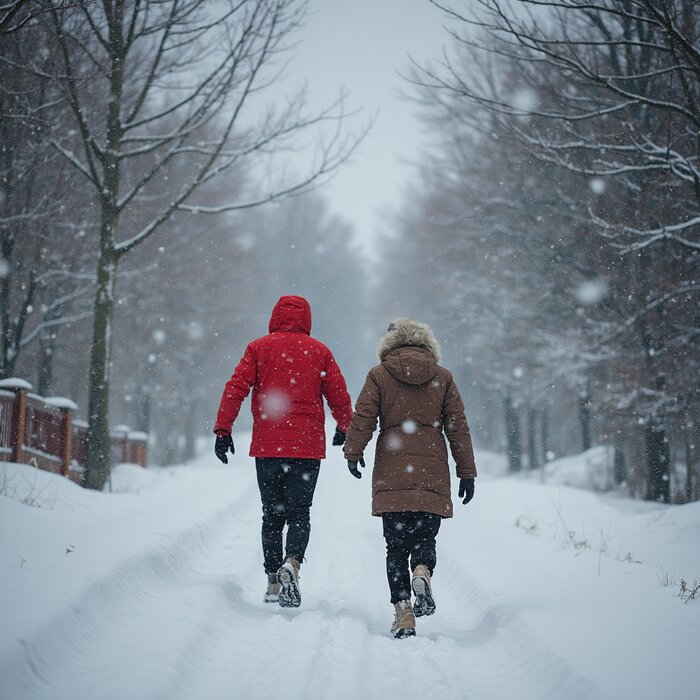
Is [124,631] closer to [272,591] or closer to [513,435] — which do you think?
[272,591]

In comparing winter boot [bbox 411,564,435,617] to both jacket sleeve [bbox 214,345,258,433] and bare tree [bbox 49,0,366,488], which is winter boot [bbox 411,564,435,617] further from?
bare tree [bbox 49,0,366,488]

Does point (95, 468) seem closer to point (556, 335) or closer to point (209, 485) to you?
point (209, 485)

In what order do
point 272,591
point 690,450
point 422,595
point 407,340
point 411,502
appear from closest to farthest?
1. point 422,595
2. point 411,502
3. point 407,340
4. point 272,591
5. point 690,450

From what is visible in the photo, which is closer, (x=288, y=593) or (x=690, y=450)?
(x=288, y=593)

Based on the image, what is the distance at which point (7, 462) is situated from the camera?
9.23 meters

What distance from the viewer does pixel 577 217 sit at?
12000 millimetres

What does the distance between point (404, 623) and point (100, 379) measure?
23.7 ft

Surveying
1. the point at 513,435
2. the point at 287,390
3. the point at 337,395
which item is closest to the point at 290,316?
the point at 287,390

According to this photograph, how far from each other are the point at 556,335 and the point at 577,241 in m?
2.19

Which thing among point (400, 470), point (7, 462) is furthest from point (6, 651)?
point (7, 462)

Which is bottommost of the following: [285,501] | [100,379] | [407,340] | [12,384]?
[285,501]

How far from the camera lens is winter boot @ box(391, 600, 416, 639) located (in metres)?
4.07

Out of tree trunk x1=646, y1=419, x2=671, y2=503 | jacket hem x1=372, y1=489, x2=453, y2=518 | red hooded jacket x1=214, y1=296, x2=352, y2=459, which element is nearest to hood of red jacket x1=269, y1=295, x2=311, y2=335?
red hooded jacket x1=214, y1=296, x2=352, y2=459

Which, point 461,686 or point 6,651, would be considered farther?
point 461,686
